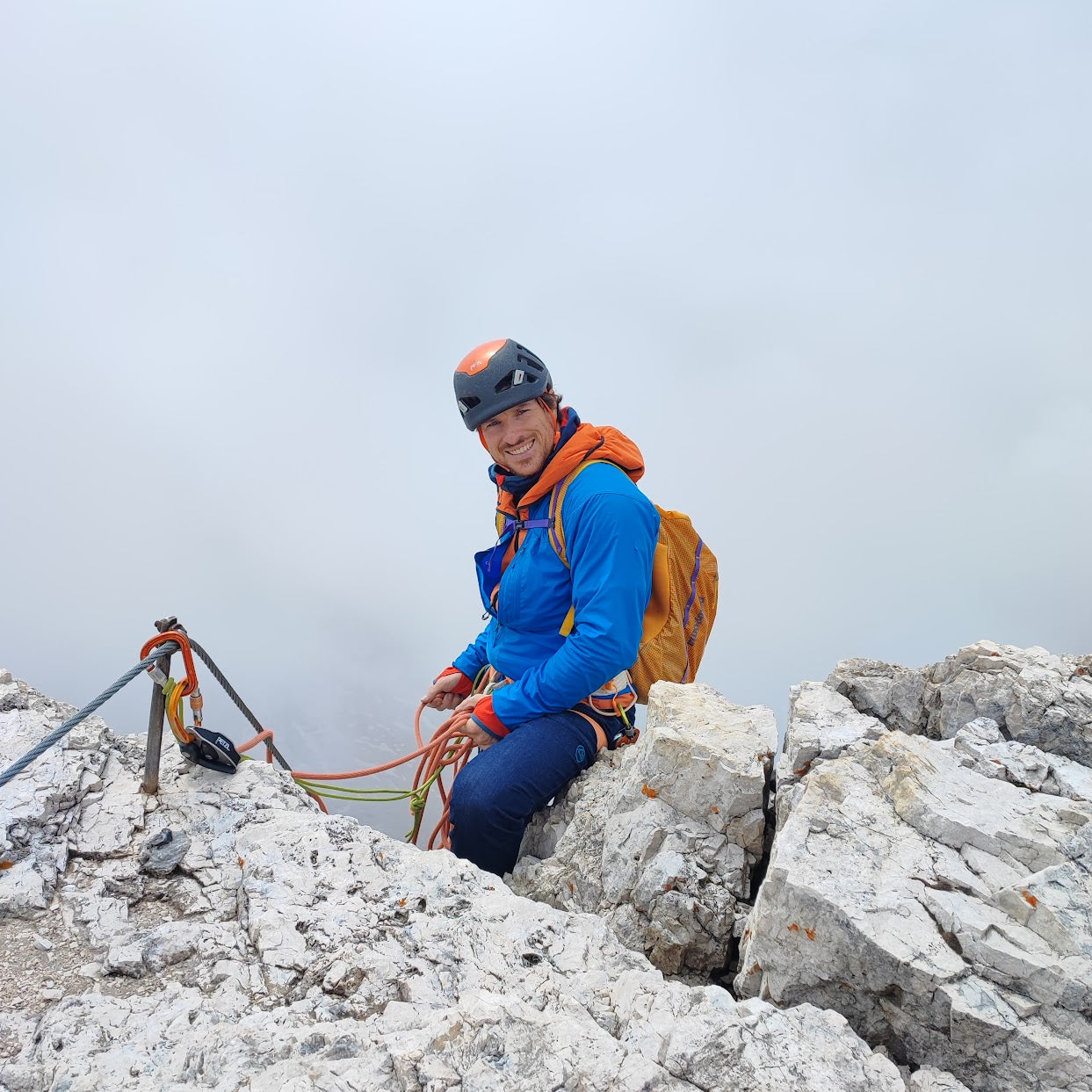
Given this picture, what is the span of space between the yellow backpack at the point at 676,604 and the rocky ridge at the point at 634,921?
2.93ft

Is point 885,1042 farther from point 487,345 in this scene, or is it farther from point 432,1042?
point 487,345

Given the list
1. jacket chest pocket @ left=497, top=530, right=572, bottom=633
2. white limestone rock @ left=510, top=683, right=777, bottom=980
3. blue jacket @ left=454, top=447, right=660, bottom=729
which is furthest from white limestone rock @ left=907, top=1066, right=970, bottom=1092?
jacket chest pocket @ left=497, top=530, right=572, bottom=633

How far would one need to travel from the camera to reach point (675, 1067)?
6.37 ft

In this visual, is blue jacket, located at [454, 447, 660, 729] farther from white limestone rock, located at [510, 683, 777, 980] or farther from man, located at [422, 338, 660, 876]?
white limestone rock, located at [510, 683, 777, 980]

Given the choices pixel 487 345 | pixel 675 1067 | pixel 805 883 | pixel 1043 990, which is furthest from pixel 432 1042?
pixel 487 345

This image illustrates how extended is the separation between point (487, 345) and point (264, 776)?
2.86 meters

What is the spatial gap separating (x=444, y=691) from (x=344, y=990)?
3242 mm

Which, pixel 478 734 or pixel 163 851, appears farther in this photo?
pixel 478 734

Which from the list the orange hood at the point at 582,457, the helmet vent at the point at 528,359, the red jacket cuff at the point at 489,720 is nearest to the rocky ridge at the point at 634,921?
the red jacket cuff at the point at 489,720

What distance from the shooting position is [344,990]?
2.39m

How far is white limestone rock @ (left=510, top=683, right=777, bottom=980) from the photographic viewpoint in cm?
326

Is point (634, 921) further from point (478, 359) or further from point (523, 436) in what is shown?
Answer: point (478, 359)

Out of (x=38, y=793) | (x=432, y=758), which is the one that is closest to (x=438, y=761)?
(x=432, y=758)

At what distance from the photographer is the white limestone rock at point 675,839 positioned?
3.26m
